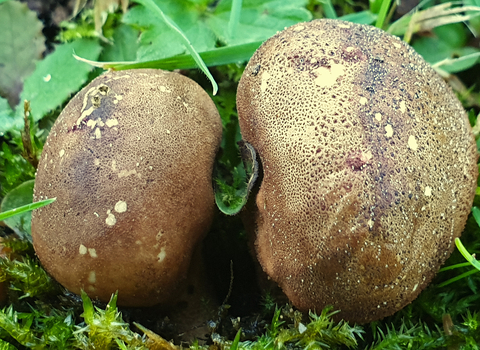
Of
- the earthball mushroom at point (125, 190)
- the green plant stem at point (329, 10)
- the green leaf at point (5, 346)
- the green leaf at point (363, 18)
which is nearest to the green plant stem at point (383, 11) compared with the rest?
the green leaf at point (363, 18)

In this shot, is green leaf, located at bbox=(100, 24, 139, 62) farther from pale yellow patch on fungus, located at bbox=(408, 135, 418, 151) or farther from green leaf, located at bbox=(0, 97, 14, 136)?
pale yellow patch on fungus, located at bbox=(408, 135, 418, 151)

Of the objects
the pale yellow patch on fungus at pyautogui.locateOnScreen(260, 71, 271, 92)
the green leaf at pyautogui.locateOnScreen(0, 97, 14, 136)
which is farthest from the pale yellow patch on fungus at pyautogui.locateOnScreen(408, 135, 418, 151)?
the green leaf at pyautogui.locateOnScreen(0, 97, 14, 136)

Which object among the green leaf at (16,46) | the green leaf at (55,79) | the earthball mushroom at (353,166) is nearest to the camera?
the earthball mushroom at (353,166)

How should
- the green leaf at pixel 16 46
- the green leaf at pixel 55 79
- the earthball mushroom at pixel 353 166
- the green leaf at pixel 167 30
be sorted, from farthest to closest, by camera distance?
the green leaf at pixel 16 46 → the green leaf at pixel 55 79 → the green leaf at pixel 167 30 → the earthball mushroom at pixel 353 166

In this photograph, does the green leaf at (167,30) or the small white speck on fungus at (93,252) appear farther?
the green leaf at (167,30)

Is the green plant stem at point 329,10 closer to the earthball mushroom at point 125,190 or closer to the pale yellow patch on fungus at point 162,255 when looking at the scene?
the earthball mushroom at point 125,190

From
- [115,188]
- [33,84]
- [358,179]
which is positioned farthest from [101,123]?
→ [33,84]
